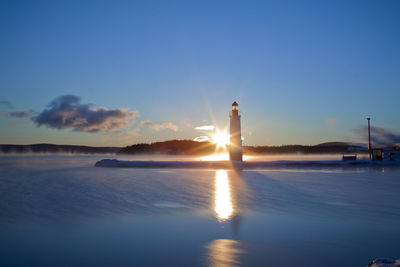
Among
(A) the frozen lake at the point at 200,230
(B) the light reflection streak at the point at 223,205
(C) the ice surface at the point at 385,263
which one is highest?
(C) the ice surface at the point at 385,263

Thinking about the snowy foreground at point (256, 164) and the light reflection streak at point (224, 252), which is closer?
the light reflection streak at point (224, 252)

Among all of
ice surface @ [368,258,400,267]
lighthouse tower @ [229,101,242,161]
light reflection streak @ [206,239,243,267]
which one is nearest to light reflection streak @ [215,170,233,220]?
light reflection streak @ [206,239,243,267]

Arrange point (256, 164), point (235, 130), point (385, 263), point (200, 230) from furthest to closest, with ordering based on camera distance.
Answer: point (256, 164), point (235, 130), point (200, 230), point (385, 263)

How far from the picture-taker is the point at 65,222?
8.09 metres

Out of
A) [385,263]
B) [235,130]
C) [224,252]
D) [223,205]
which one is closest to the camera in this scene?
[385,263]

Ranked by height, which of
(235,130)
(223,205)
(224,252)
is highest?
(235,130)

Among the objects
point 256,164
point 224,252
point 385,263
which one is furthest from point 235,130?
point 385,263

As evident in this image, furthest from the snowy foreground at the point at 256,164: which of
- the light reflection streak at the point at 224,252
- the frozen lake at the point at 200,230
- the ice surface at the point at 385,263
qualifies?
the ice surface at the point at 385,263

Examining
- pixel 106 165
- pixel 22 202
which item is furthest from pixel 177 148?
pixel 22 202

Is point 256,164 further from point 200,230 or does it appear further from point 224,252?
point 224,252

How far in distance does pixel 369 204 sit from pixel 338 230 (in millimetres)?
4344

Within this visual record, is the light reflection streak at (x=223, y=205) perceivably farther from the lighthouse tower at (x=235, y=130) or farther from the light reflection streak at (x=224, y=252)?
the lighthouse tower at (x=235, y=130)

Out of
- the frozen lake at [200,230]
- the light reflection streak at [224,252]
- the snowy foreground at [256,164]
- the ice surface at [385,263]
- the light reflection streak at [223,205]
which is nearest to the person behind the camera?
the ice surface at [385,263]

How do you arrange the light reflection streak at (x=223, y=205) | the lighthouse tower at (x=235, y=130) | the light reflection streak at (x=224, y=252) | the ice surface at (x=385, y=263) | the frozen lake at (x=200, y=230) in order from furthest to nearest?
the lighthouse tower at (x=235, y=130), the light reflection streak at (x=223, y=205), the frozen lake at (x=200, y=230), the light reflection streak at (x=224, y=252), the ice surface at (x=385, y=263)
